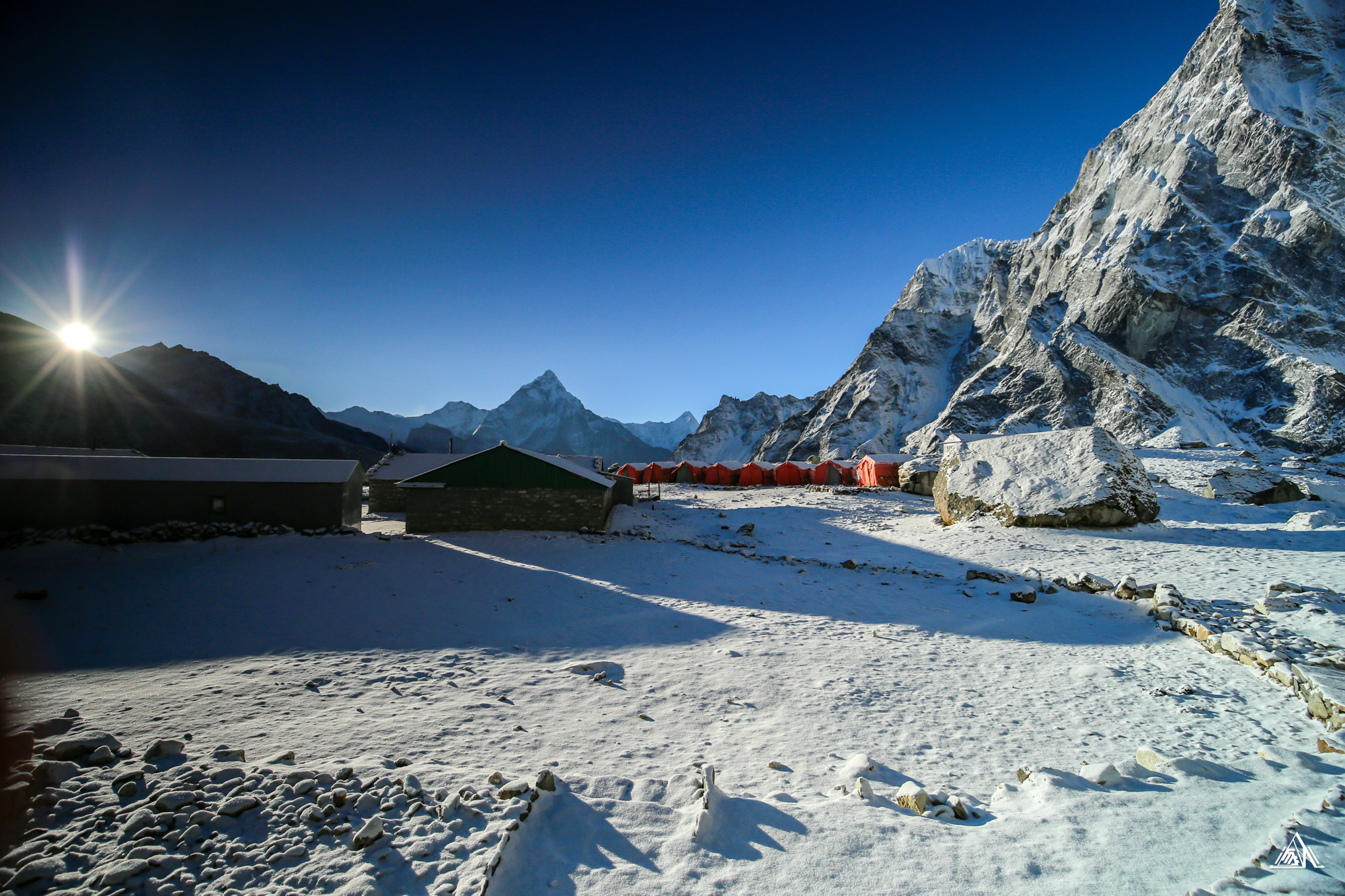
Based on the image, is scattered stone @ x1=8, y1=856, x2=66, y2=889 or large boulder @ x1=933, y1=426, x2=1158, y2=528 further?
large boulder @ x1=933, y1=426, x2=1158, y2=528

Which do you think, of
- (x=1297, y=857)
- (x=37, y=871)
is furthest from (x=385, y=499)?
(x=1297, y=857)

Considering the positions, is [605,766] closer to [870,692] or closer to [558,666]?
[558,666]

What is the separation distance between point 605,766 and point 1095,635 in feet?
34.7

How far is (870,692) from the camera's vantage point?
795 cm

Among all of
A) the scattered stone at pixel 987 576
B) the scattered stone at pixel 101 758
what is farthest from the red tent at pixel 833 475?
the scattered stone at pixel 101 758

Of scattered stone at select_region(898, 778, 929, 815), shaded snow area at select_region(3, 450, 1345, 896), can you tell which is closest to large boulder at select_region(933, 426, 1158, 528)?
shaded snow area at select_region(3, 450, 1345, 896)

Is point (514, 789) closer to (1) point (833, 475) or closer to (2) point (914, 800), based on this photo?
(2) point (914, 800)

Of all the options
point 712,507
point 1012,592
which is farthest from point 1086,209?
point 1012,592

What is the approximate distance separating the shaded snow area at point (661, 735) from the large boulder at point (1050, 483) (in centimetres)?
517

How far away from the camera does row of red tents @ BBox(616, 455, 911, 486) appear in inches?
2291

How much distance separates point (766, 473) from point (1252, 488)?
41.9 meters

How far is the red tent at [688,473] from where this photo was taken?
67.4 m

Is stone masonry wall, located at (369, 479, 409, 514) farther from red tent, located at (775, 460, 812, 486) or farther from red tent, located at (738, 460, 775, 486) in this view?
red tent, located at (775, 460, 812, 486)

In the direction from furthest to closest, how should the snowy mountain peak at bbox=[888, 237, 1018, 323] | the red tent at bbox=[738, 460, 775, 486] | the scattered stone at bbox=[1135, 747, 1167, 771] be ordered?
1. the snowy mountain peak at bbox=[888, 237, 1018, 323]
2. the red tent at bbox=[738, 460, 775, 486]
3. the scattered stone at bbox=[1135, 747, 1167, 771]
